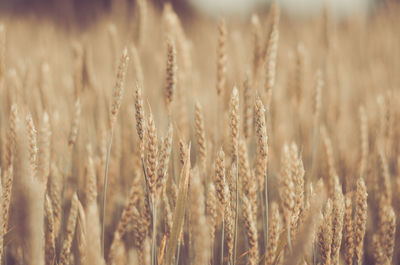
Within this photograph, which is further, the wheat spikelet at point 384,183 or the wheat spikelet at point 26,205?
the wheat spikelet at point 384,183

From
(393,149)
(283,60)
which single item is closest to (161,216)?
(393,149)

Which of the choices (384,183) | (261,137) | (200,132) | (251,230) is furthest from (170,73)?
(384,183)

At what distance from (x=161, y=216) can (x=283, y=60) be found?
6.99 feet

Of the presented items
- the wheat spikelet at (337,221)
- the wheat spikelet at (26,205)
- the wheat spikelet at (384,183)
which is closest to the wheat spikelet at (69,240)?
the wheat spikelet at (26,205)

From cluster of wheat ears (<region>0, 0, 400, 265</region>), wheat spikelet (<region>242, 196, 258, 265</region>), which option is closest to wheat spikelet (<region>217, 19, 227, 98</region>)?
cluster of wheat ears (<region>0, 0, 400, 265</region>)

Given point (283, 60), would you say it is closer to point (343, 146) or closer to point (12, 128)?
point (343, 146)

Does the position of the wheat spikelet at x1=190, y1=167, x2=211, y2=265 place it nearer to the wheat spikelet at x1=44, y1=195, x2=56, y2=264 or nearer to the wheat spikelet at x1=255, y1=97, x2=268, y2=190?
the wheat spikelet at x1=255, y1=97, x2=268, y2=190

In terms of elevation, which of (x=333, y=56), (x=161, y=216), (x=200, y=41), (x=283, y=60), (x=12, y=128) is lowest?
(x=161, y=216)

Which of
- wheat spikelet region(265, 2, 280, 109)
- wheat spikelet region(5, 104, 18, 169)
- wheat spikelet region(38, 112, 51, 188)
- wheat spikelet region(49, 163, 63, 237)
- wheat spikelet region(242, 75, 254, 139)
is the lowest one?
wheat spikelet region(49, 163, 63, 237)

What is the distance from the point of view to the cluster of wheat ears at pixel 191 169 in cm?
59

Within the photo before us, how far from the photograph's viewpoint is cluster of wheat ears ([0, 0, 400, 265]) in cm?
59

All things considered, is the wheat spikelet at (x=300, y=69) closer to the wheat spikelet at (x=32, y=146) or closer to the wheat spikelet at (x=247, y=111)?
the wheat spikelet at (x=247, y=111)

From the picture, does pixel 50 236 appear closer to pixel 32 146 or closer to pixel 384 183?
pixel 32 146

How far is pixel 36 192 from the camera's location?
1.29ft
